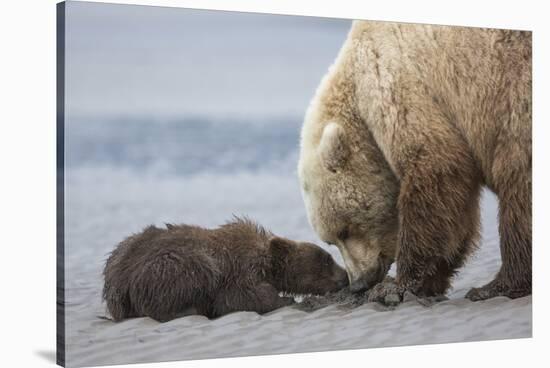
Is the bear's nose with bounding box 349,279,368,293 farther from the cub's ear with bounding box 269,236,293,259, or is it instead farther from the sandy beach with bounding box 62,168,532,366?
the cub's ear with bounding box 269,236,293,259

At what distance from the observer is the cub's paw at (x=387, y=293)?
7.43 meters

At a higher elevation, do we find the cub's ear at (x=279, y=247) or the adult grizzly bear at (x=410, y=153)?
the adult grizzly bear at (x=410, y=153)

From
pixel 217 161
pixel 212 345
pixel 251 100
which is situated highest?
pixel 251 100

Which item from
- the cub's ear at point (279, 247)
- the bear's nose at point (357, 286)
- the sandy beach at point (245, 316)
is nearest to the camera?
the sandy beach at point (245, 316)

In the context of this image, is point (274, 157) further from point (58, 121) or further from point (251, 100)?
point (58, 121)


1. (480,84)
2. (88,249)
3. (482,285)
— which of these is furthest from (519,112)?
(88,249)

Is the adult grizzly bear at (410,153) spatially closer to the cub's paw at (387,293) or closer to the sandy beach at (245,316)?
the cub's paw at (387,293)

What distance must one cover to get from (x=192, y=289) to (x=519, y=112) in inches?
123

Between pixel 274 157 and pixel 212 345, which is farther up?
pixel 274 157

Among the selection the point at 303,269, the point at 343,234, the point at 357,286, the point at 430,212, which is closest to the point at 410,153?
the point at 430,212

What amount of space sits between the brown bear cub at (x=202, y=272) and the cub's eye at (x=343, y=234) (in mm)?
365

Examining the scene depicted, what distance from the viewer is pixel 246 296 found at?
6949mm

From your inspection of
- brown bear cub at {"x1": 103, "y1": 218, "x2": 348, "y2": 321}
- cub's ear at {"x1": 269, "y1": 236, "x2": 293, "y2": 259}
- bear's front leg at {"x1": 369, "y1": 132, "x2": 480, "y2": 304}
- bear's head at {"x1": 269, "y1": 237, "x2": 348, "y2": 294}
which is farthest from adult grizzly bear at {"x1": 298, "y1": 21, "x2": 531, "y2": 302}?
brown bear cub at {"x1": 103, "y1": 218, "x2": 348, "y2": 321}

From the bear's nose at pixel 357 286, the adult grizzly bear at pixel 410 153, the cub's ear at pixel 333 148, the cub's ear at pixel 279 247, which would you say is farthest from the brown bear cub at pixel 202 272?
the cub's ear at pixel 333 148
